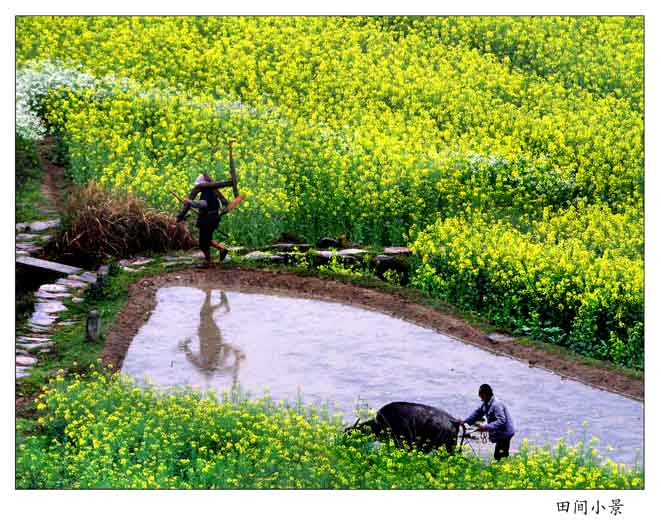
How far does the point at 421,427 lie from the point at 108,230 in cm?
998

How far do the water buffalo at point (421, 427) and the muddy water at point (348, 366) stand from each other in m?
0.78

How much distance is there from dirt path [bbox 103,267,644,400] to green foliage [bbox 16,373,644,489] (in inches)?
101

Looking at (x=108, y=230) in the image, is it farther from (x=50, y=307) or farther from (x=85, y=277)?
(x=50, y=307)

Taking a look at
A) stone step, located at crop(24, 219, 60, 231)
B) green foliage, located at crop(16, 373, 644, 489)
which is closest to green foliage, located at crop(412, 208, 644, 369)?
green foliage, located at crop(16, 373, 644, 489)

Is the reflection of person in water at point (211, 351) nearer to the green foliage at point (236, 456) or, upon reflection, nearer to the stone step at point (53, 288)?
the green foliage at point (236, 456)

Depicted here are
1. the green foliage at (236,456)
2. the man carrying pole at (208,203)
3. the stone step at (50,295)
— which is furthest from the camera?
the man carrying pole at (208,203)

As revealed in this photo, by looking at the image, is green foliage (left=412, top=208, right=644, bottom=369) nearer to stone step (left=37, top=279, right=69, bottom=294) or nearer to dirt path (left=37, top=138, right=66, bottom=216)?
stone step (left=37, top=279, right=69, bottom=294)

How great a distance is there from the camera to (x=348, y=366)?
58.9 feet

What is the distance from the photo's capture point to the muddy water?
16.3 metres

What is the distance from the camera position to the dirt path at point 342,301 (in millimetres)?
17875

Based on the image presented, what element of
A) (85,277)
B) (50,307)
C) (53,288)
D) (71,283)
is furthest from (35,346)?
(85,277)

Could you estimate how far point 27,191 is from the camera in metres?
25.9

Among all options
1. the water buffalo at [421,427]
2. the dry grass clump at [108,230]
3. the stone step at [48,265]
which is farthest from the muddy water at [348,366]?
the dry grass clump at [108,230]

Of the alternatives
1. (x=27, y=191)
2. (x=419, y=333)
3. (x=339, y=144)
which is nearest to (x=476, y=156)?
(x=339, y=144)
